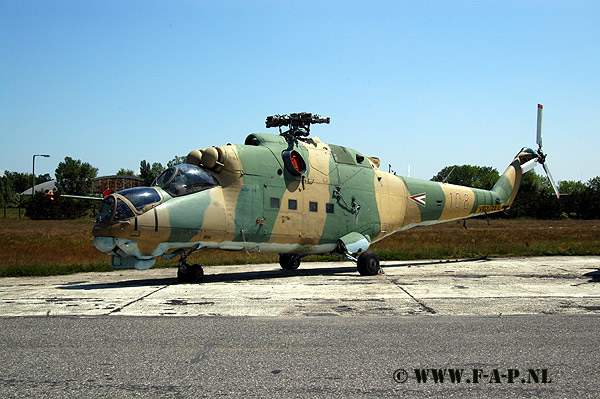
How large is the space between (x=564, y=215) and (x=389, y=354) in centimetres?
7723

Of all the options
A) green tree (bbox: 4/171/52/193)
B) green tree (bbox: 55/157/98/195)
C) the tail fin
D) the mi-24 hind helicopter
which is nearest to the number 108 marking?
the mi-24 hind helicopter

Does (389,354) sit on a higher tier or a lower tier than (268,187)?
lower

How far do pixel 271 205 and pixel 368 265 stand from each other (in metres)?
3.79

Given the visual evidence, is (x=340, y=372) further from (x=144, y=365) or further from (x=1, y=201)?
(x=1, y=201)

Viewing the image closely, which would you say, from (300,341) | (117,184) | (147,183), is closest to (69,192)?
(147,183)

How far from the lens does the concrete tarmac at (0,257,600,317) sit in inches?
366

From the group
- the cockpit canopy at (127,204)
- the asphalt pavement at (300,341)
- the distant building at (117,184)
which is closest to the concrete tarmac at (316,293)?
the asphalt pavement at (300,341)

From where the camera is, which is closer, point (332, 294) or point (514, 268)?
point (332, 294)

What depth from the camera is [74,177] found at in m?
84.2

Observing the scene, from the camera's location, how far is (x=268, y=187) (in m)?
15.1

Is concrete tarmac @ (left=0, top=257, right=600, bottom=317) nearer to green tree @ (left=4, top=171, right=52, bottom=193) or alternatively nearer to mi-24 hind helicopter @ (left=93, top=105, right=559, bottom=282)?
mi-24 hind helicopter @ (left=93, top=105, right=559, bottom=282)

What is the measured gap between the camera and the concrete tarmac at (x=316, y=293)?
9305 mm

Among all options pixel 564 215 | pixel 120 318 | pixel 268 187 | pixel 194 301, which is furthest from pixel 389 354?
pixel 564 215

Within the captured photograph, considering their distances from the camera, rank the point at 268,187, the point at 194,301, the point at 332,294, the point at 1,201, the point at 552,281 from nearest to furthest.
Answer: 1. the point at 194,301
2. the point at 332,294
3. the point at 552,281
4. the point at 268,187
5. the point at 1,201
